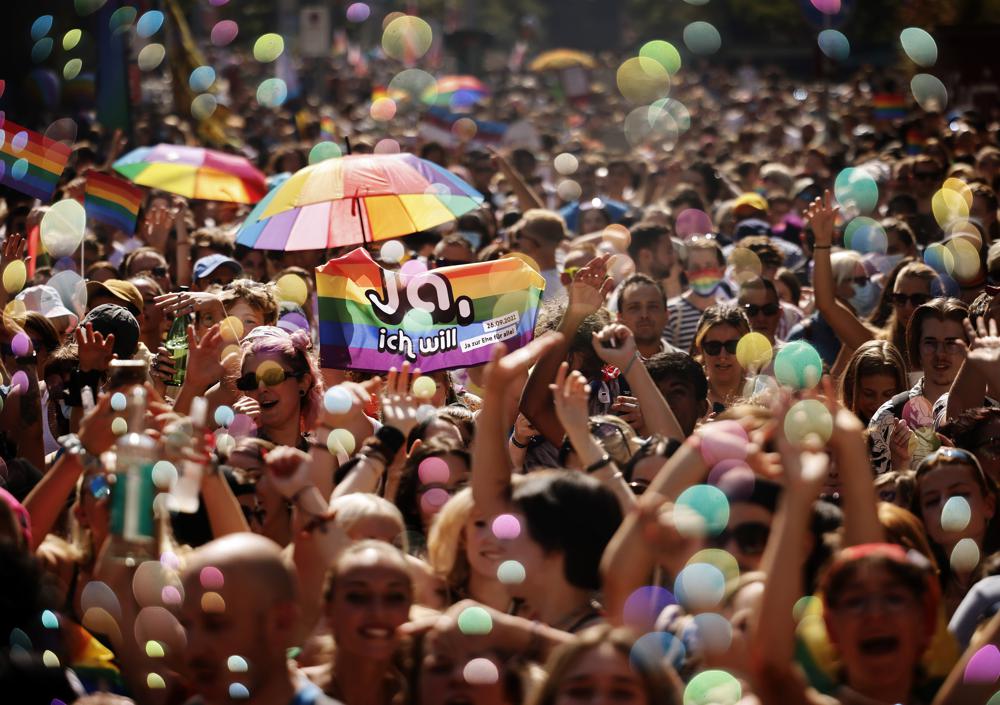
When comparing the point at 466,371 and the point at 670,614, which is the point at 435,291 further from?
the point at 670,614

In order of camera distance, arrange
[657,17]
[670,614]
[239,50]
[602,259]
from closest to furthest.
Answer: [670,614], [602,259], [239,50], [657,17]

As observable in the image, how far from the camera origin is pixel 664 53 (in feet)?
181

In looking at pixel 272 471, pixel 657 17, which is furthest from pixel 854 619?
pixel 657 17

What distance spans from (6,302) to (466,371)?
224cm

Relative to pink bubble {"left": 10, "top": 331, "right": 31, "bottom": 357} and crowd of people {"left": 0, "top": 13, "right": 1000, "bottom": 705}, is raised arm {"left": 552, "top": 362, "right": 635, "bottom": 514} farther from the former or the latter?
pink bubble {"left": 10, "top": 331, "right": 31, "bottom": 357}

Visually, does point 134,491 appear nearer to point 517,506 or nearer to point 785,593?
point 517,506

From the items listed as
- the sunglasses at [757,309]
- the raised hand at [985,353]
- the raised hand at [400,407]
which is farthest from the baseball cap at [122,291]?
the raised hand at [985,353]

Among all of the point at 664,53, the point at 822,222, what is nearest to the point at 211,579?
the point at 822,222

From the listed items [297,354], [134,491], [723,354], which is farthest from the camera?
[723,354]

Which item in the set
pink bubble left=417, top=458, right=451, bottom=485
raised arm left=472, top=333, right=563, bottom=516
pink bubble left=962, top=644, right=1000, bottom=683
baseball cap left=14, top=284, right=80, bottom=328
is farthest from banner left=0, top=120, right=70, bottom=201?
pink bubble left=962, top=644, right=1000, bottom=683

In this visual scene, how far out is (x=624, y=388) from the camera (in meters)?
6.38

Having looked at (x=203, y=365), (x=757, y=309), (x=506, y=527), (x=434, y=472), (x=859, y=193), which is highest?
(x=506, y=527)

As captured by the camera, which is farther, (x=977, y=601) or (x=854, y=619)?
(x=977, y=601)

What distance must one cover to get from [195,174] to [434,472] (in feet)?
21.0
